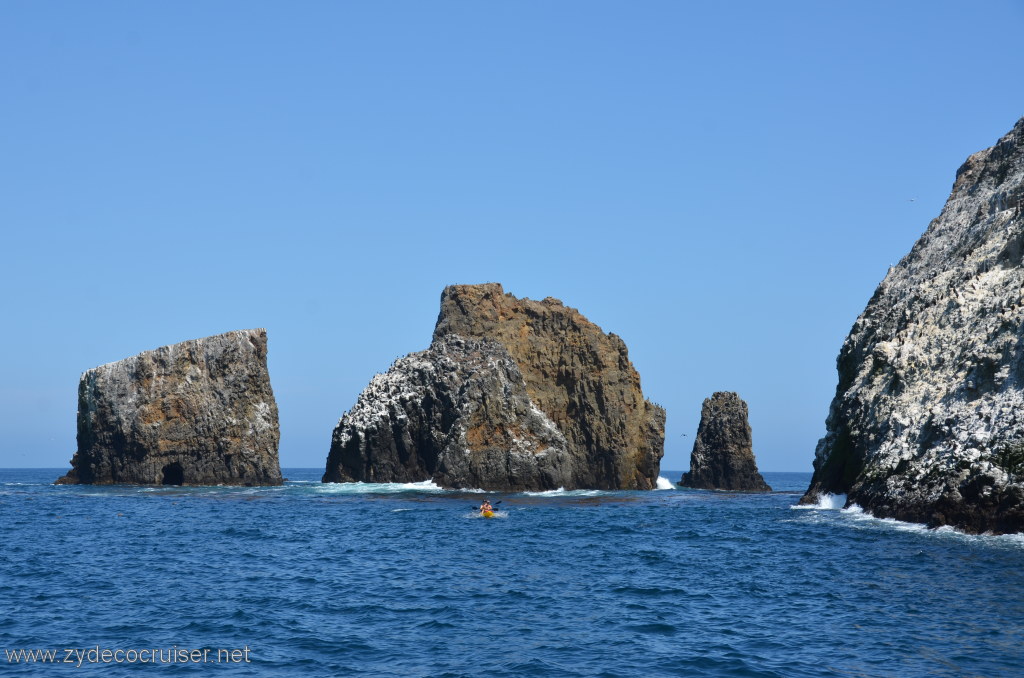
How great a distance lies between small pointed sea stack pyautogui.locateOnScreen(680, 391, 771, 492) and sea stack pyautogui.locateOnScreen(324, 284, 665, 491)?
48.2ft

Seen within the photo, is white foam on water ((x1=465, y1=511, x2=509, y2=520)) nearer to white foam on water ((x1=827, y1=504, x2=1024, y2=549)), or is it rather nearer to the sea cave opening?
white foam on water ((x1=827, y1=504, x2=1024, y2=549))

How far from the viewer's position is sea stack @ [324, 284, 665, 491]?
99125 millimetres

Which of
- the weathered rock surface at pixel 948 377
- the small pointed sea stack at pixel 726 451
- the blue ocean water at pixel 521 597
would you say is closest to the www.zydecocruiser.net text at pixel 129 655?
the blue ocean water at pixel 521 597

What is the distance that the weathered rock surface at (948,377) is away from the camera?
47.2 meters

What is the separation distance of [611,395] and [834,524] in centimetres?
5930

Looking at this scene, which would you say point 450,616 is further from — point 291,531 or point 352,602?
point 291,531

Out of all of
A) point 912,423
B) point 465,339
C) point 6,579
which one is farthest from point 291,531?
point 465,339

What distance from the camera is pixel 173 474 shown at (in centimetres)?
10681

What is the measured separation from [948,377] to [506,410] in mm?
51533

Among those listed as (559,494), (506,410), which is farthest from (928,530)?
(506,410)

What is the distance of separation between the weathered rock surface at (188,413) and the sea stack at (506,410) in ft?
35.3

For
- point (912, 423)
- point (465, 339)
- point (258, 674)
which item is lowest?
point (258, 674)

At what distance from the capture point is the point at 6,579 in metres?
38.4

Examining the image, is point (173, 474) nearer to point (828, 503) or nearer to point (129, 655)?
point (828, 503)
